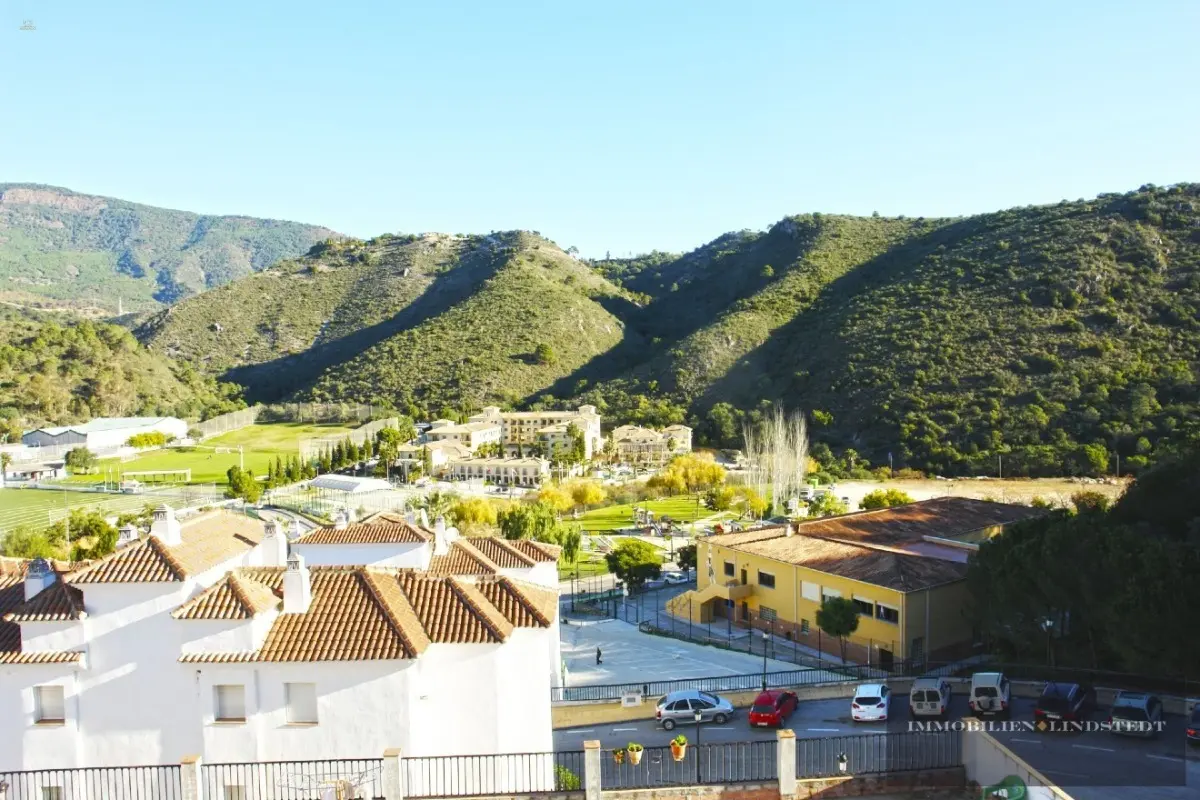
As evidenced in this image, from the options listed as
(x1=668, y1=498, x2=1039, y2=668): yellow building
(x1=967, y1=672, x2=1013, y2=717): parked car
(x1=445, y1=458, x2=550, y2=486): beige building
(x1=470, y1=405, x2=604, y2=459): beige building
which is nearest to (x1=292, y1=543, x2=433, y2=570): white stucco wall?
(x1=967, y1=672, x2=1013, y2=717): parked car

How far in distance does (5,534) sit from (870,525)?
132ft

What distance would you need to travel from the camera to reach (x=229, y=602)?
12156 mm

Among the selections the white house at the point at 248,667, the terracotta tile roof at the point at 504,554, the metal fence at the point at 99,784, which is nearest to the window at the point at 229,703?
the white house at the point at 248,667

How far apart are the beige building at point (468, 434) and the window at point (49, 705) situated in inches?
2982

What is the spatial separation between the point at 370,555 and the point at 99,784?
25.7 ft

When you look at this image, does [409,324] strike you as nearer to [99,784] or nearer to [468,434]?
[468,434]

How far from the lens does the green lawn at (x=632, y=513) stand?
56.1 metres

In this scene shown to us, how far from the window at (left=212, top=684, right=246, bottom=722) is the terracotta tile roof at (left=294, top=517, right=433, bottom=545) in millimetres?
7098

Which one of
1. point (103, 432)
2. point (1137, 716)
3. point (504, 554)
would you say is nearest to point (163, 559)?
point (504, 554)

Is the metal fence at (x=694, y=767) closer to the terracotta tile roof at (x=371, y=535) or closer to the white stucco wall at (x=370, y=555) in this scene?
the white stucco wall at (x=370, y=555)

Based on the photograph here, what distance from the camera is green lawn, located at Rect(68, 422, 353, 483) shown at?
78688 millimetres

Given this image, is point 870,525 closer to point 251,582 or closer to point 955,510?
point 955,510

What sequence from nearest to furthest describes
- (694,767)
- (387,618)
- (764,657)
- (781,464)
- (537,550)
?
(387,618) → (694,767) → (537,550) → (764,657) → (781,464)

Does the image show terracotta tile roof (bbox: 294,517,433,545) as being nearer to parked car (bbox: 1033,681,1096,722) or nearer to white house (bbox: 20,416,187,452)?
parked car (bbox: 1033,681,1096,722)
